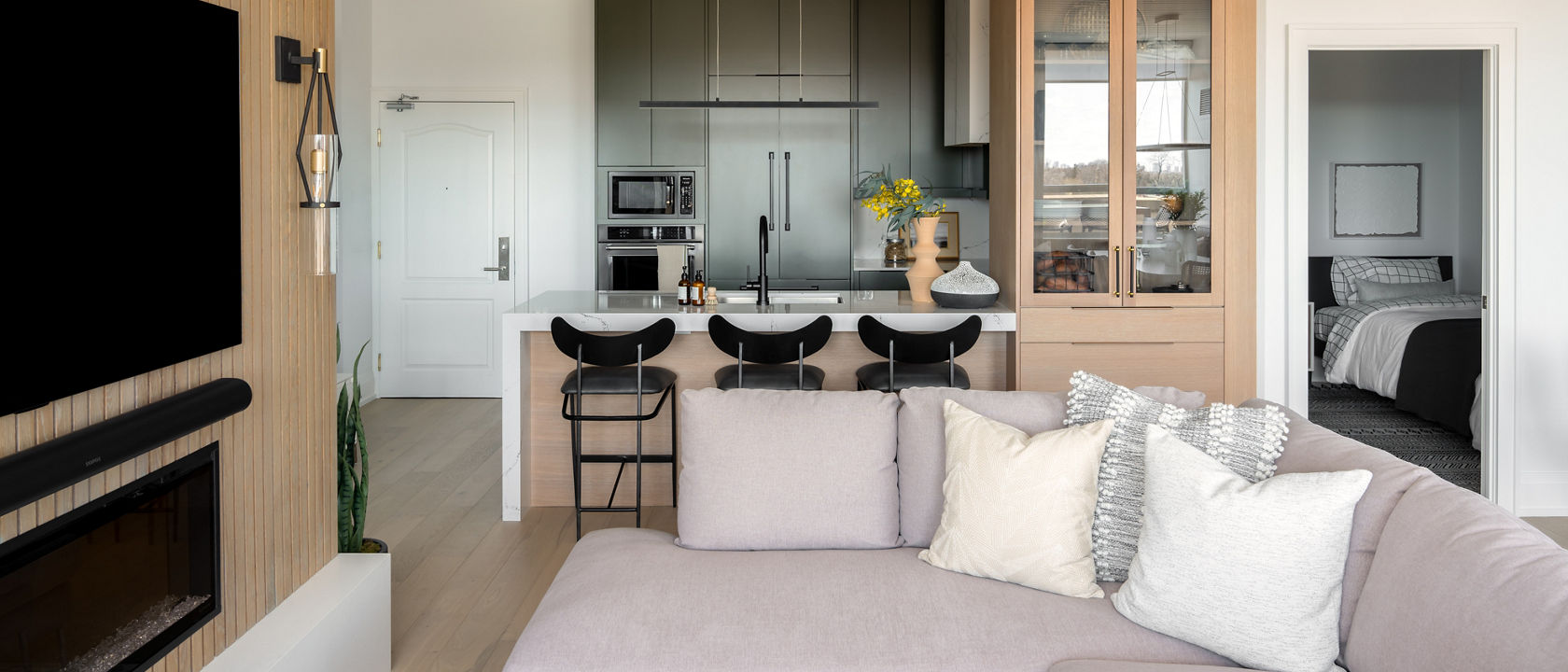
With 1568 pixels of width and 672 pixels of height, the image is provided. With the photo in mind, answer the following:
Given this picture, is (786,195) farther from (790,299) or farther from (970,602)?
(970,602)

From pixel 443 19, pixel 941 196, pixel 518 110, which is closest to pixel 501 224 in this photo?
pixel 518 110

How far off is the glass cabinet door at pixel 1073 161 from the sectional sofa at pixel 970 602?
5.82ft

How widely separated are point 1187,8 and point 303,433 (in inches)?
143

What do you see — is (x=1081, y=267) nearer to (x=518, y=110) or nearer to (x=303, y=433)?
(x=303, y=433)

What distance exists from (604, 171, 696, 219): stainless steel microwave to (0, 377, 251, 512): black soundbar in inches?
175

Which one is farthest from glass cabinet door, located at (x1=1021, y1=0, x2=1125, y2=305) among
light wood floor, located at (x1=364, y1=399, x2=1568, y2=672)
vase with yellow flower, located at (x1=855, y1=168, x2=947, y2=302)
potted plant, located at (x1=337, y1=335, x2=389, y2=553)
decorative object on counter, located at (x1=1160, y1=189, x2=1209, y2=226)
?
potted plant, located at (x1=337, y1=335, x2=389, y2=553)

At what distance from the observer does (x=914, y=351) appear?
151 inches

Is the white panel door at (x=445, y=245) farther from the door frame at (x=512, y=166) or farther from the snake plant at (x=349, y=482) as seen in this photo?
the snake plant at (x=349, y=482)

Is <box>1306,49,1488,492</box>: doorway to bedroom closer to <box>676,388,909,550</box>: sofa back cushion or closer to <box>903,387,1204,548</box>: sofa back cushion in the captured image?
Result: <box>903,387,1204,548</box>: sofa back cushion

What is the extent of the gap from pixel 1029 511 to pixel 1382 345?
5.44 meters

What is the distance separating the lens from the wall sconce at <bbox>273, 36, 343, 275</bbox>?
7.34 feet

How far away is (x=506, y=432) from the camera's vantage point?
416 centimetres

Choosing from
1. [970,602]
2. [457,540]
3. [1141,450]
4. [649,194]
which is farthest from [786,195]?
[970,602]

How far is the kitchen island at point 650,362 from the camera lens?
4109mm
